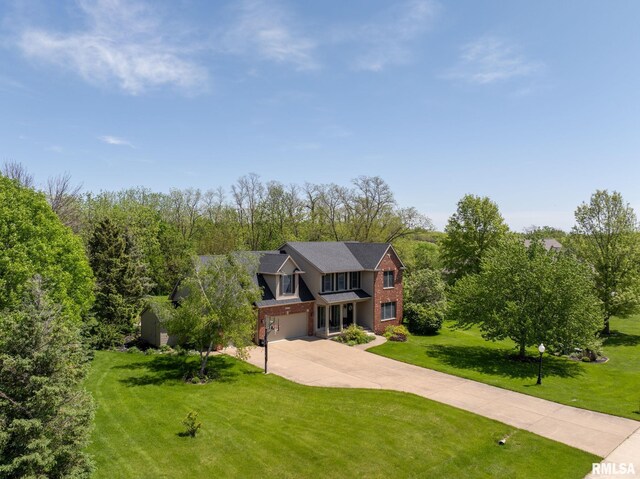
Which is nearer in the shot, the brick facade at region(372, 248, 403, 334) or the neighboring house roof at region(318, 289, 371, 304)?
the neighboring house roof at region(318, 289, 371, 304)

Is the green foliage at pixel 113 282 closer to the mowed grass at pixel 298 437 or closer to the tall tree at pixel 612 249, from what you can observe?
the mowed grass at pixel 298 437

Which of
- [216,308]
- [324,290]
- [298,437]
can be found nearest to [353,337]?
[324,290]

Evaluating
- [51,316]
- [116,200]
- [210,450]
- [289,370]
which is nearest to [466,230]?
[289,370]

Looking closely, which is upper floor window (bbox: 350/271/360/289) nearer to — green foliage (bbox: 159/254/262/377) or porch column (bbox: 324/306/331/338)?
porch column (bbox: 324/306/331/338)

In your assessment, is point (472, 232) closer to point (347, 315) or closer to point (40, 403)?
point (347, 315)

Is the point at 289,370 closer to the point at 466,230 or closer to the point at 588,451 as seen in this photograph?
the point at 588,451

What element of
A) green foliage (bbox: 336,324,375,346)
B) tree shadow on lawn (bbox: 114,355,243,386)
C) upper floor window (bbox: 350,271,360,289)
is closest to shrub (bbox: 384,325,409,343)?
green foliage (bbox: 336,324,375,346)
